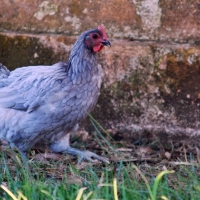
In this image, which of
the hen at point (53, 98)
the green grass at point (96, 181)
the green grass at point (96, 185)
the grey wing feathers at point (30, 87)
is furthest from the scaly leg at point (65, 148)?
the green grass at point (96, 185)

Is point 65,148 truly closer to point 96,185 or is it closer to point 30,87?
point 30,87

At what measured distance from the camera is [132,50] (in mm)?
4418

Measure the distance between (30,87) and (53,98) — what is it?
252 mm

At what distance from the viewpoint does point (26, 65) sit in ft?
15.0

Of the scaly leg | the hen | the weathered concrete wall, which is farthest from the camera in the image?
the weathered concrete wall

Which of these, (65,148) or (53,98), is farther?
(65,148)

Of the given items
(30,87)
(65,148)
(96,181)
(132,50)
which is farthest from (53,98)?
(96,181)

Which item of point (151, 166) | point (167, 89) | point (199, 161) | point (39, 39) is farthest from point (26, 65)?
point (199, 161)

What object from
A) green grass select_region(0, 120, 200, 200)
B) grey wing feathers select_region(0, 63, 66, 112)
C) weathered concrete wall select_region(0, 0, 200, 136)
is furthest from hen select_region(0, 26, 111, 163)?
weathered concrete wall select_region(0, 0, 200, 136)

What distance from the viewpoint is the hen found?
3842mm

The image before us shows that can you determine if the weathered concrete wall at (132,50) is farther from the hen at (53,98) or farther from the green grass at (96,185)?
the green grass at (96,185)

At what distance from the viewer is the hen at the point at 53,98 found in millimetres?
3842

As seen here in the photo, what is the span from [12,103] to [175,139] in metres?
1.40

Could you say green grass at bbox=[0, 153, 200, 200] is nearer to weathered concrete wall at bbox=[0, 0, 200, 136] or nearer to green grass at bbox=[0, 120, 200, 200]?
green grass at bbox=[0, 120, 200, 200]
